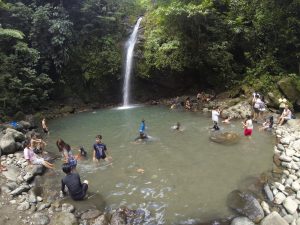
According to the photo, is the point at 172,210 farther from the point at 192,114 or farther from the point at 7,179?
the point at 192,114

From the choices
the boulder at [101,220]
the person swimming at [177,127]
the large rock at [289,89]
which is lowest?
the boulder at [101,220]

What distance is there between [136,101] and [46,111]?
7.48m

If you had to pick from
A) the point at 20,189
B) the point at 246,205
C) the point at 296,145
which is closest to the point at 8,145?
the point at 20,189

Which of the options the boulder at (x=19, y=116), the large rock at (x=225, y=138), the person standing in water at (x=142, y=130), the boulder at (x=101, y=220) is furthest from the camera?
the boulder at (x=19, y=116)

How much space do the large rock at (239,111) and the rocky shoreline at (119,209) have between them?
21.3 ft

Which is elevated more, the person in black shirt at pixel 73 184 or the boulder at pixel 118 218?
the person in black shirt at pixel 73 184

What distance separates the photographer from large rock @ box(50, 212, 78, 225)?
840 centimetres

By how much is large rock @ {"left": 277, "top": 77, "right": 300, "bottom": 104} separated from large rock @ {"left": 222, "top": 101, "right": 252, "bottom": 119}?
238cm

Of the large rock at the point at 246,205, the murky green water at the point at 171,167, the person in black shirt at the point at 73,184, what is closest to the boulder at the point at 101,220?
the murky green water at the point at 171,167

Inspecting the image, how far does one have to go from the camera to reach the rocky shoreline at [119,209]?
27.5 feet

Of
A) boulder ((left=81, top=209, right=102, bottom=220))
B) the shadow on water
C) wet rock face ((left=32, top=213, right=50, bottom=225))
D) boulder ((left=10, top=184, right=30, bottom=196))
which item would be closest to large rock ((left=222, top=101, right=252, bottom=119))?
the shadow on water

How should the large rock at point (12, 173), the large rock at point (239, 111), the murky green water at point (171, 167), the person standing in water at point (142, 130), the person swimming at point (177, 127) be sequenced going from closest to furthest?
the murky green water at point (171, 167), the large rock at point (12, 173), the person standing in water at point (142, 130), the person swimming at point (177, 127), the large rock at point (239, 111)

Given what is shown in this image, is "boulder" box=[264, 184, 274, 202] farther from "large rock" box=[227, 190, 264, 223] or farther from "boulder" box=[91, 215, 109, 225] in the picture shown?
"boulder" box=[91, 215, 109, 225]

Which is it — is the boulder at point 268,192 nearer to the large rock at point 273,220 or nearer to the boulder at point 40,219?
the large rock at point 273,220
